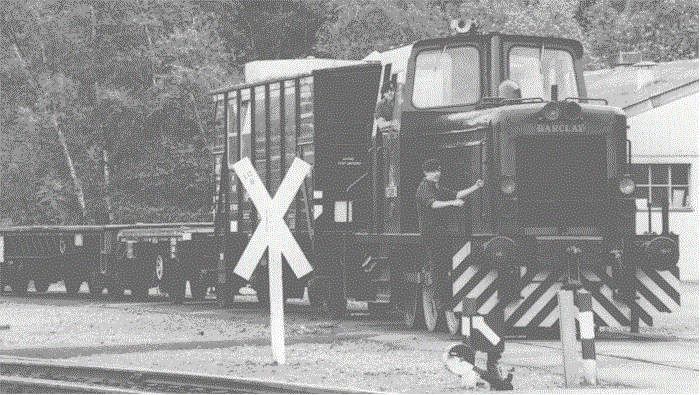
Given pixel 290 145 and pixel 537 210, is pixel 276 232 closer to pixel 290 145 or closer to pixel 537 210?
pixel 537 210

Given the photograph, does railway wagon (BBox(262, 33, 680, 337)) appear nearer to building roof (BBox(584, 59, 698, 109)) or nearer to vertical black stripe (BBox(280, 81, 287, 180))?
vertical black stripe (BBox(280, 81, 287, 180))

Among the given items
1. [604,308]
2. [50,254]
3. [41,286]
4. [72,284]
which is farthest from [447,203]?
[41,286]

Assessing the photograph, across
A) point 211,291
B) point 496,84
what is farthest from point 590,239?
point 211,291

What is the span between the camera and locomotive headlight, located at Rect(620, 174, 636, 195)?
60.1ft

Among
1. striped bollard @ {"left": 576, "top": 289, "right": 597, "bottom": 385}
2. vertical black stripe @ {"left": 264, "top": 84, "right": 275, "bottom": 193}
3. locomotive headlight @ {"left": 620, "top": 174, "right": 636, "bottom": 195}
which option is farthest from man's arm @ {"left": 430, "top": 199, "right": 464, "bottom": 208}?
vertical black stripe @ {"left": 264, "top": 84, "right": 275, "bottom": 193}

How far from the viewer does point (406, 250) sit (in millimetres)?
20359

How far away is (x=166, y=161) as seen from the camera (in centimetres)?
5134

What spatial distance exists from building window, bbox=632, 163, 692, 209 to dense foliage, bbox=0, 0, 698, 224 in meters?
12.6

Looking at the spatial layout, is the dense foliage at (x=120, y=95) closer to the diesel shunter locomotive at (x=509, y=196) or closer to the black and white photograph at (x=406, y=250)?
the black and white photograph at (x=406, y=250)

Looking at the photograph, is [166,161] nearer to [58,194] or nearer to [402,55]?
[58,194]

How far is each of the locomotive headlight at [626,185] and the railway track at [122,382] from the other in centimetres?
638

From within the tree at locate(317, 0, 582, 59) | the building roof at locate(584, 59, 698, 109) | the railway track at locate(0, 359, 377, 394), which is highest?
the tree at locate(317, 0, 582, 59)

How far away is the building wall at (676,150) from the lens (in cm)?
3884

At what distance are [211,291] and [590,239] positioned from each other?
635 inches
